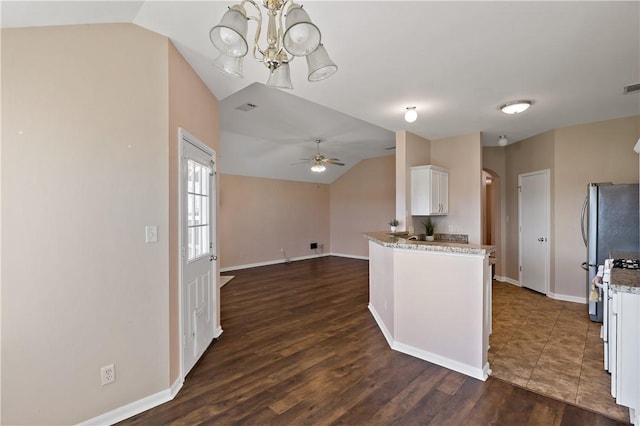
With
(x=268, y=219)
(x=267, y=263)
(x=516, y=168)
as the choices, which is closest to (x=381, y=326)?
(x=516, y=168)

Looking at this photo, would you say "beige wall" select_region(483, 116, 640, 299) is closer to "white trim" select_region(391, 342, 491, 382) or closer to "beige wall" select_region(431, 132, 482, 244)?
"beige wall" select_region(431, 132, 482, 244)

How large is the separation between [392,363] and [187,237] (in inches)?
86.1

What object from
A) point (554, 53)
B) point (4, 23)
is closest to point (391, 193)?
point (554, 53)

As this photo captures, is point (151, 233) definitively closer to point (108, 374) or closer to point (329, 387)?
point (108, 374)

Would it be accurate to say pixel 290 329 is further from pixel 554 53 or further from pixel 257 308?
→ pixel 554 53

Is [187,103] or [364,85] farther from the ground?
[364,85]

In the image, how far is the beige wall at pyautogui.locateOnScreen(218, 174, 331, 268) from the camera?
7.04m

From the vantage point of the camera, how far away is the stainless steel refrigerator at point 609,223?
3.56 m

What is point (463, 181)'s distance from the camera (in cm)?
498

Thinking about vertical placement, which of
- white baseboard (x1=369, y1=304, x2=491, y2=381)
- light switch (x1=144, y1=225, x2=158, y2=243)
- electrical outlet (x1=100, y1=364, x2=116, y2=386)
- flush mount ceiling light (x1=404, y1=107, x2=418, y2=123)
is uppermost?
flush mount ceiling light (x1=404, y1=107, x2=418, y2=123)

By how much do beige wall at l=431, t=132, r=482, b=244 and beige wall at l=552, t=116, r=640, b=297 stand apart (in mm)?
1157

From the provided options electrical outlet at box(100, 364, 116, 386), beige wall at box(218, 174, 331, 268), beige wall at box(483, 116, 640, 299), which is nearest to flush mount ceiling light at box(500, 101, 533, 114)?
beige wall at box(483, 116, 640, 299)

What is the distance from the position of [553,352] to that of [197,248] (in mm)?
3646

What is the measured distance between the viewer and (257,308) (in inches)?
166
